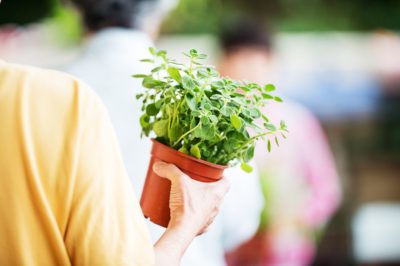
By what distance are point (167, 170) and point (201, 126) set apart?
87 millimetres

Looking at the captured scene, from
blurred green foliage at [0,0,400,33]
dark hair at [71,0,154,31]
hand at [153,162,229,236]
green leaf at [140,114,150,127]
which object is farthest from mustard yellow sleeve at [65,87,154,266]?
blurred green foliage at [0,0,400,33]

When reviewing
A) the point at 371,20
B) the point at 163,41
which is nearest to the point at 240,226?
the point at 163,41

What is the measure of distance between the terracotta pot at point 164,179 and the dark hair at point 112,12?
2.68 ft

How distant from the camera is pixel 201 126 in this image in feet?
4.15

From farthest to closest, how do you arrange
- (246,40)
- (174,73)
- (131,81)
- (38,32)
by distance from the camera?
(38,32)
(246,40)
(131,81)
(174,73)

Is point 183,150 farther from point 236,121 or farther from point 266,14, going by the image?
point 266,14

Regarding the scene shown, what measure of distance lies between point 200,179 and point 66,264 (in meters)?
0.30

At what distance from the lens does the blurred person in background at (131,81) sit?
1874mm

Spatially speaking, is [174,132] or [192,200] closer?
[192,200]

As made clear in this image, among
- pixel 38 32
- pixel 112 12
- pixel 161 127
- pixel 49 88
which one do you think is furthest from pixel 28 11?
pixel 49 88

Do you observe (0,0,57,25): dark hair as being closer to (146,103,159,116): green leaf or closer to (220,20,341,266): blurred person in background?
(220,20,341,266): blurred person in background

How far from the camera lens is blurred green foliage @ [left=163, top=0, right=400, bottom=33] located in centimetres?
546

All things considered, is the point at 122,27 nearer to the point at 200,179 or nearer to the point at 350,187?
the point at 200,179

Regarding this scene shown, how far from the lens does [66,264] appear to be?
1.03 metres
